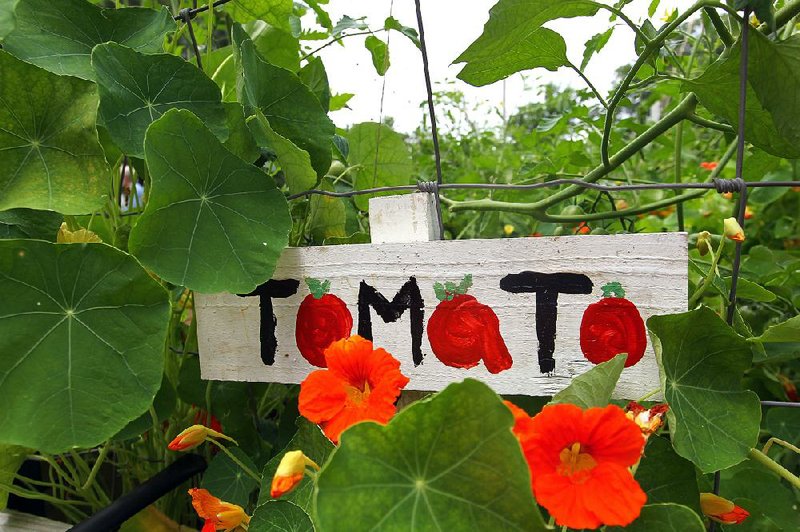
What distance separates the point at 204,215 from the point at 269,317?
0.46ft

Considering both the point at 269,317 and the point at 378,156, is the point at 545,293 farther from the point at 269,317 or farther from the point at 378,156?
the point at 378,156

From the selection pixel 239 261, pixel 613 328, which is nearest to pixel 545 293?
Result: pixel 613 328

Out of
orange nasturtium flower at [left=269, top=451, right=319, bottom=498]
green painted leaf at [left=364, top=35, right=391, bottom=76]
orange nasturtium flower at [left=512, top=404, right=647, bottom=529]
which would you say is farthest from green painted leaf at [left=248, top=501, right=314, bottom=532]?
green painted leaf at [left=364, top=35, right=391, bottom=76]

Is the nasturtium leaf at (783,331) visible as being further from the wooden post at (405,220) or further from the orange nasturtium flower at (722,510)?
the wooden post at (405,220)

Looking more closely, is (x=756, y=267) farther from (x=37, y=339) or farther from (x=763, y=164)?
(x=37, y=339)

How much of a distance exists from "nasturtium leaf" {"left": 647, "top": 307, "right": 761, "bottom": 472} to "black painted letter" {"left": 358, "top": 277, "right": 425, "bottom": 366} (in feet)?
0.73

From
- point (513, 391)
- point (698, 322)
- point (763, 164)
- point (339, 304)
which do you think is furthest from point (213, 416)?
point (763, 164)

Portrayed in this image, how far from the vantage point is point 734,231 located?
47cm

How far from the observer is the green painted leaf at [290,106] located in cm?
63

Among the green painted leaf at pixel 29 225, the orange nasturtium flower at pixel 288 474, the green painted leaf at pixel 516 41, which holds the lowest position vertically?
the orange nasturtium flower at pixel 288 474

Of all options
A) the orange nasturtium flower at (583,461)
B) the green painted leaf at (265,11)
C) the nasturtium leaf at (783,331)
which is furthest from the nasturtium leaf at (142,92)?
the nasturtium leaf at (783,331)

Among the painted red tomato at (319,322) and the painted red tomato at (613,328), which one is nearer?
the painted red tomato at (613,328)

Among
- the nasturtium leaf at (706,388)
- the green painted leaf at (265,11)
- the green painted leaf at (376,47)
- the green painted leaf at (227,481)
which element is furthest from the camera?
the green painted leaf at (376,47)

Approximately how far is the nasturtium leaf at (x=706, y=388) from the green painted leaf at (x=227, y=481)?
471mm
